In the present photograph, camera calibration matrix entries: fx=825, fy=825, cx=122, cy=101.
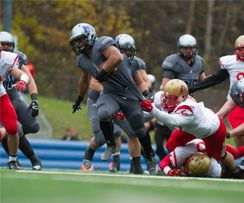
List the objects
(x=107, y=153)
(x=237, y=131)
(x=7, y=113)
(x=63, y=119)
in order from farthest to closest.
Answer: (x=63, y=119) < (x=107, y=153) < (x=237, y=131) < (x=7, y=113)

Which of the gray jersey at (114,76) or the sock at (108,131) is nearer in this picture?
the gray jersey at (114,76)

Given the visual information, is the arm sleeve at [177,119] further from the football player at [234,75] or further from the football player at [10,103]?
the football player at [10,103]

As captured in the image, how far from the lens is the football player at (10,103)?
8938 mm

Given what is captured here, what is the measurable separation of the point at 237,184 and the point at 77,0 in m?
25.8

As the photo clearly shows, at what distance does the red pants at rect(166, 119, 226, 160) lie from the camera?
8.96 meters

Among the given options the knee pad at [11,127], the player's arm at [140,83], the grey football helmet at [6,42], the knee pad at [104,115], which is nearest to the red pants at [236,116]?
the player's arm at [140,83]

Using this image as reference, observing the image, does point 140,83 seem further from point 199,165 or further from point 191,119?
point 191,119

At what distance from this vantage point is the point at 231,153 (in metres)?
9.47

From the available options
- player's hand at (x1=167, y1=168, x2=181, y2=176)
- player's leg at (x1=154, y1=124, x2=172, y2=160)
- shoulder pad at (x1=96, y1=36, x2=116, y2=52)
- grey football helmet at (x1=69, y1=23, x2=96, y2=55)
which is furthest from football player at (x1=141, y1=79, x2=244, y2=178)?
player's leg at (x1=154, y1=124, x2=172, y2=160)

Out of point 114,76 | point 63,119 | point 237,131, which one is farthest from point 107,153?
point 63,119

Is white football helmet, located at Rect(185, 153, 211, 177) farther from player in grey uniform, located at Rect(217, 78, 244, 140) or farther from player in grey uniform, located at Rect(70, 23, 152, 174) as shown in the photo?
player in grey uniform, located at Rect(70, 23, 152, 174)

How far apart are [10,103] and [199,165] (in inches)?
86.0

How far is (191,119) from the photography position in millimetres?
8578

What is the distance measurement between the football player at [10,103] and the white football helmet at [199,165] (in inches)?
78.1
